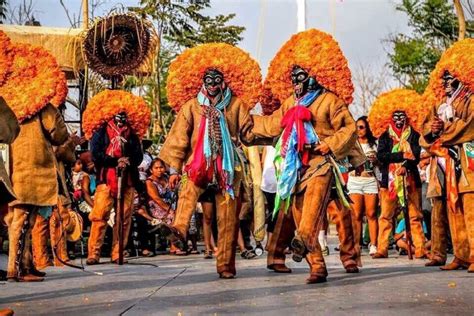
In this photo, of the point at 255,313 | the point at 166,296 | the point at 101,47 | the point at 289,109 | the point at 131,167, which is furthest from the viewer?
the point at 101,47

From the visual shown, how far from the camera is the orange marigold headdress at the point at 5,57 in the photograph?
9508 mm

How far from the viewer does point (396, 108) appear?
13859mm

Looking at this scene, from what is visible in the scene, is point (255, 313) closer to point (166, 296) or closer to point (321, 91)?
point (166, 296)

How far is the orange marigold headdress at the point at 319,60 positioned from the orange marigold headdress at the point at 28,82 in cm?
233

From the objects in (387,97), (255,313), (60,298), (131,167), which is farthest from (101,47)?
(255,313)

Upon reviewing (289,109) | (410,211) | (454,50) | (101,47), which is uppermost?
(101,47)

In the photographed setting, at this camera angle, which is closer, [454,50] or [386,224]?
[454,50]

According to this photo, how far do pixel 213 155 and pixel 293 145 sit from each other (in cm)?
82

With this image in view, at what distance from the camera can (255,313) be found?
7062 millimetres

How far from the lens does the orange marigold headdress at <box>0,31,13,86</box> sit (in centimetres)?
951

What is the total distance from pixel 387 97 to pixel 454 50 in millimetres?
3166

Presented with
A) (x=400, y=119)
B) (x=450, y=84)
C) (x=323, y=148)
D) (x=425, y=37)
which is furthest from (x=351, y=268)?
(x=425, y=37)

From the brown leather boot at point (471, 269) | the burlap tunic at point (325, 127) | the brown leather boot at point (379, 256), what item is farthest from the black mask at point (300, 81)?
the brown leather boot at point (379, 256)

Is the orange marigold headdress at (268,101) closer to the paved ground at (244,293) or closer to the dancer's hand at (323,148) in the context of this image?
the dancer's hand at (323,148)
